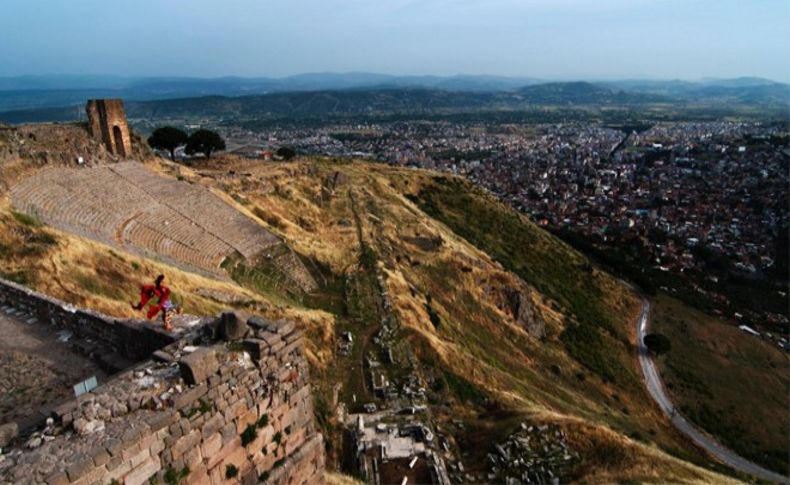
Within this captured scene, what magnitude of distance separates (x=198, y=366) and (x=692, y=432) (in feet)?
120

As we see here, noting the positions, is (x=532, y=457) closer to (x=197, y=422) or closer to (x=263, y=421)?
(x=263, y=421)

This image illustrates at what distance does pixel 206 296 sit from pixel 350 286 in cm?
1051


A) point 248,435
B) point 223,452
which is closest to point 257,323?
point 248,435

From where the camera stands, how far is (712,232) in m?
84.2

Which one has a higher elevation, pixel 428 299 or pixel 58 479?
pixel 58 479

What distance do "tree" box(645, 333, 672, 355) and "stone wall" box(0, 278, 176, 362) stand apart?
43136mm

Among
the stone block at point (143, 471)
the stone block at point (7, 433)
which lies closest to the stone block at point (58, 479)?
the stone block at point (143, 471)

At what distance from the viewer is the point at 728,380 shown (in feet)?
134

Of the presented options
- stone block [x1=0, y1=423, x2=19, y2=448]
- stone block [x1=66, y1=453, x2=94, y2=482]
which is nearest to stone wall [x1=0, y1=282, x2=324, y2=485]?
stone block [x1=66, y1=453, x2=94, y2=482]

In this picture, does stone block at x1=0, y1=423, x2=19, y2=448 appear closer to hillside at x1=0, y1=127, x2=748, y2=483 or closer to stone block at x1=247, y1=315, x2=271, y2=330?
stone block at x1=247, y1=315, x2=271, y2=330

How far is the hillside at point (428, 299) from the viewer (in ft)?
55.6

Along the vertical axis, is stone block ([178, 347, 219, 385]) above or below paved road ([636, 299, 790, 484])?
above

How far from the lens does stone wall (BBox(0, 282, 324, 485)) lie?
17.1 ft

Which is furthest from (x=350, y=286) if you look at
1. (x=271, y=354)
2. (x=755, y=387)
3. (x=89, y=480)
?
(x=755, y=387)
